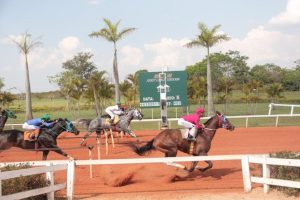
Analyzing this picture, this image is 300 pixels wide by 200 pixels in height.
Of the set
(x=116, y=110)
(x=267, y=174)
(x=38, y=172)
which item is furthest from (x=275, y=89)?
(x=38, y=172)

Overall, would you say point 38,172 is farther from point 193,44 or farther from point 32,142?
point 193,44

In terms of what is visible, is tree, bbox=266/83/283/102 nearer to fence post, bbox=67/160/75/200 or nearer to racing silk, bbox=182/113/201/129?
racing silk, bbox=182/113/201/129

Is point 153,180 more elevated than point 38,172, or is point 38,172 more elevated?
point 38,172

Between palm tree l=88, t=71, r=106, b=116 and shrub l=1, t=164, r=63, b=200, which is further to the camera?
palm tree l=88, t=71, r=106, b=116

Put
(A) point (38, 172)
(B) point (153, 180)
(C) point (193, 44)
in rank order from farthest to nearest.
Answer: (C) point (193, 44) < (B) point (153, 180) < (A) point (38, 172)

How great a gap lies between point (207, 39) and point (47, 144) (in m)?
21.4

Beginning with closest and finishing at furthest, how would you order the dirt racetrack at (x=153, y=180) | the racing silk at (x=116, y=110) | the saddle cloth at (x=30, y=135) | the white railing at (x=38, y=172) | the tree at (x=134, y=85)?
the white railing at (x=38, y=172), the dirt racetrack at (x=153, y=180), the saddle cloth at (x=30, y=135), the racing silk at (x=116, y=110), the tree at (x=134, y=85)

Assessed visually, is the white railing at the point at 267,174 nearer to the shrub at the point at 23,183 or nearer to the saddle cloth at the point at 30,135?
the shrub at the point at 23,183

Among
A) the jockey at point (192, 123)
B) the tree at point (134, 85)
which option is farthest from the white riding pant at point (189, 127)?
the tree at point (134, 85)

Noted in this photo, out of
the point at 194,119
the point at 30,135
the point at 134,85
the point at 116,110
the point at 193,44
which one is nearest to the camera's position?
the point at 194,119

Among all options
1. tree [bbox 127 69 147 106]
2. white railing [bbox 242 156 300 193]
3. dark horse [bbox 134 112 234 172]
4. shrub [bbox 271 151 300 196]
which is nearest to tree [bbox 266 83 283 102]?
tree [bbox 127 69 147 106]

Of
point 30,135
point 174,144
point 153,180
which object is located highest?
point 30,135

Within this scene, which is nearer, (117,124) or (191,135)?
(191,135)

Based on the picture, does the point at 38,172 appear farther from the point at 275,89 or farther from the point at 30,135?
the point at 275,89
